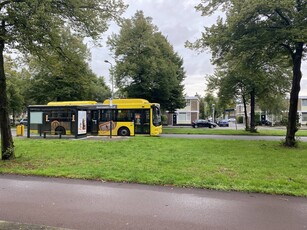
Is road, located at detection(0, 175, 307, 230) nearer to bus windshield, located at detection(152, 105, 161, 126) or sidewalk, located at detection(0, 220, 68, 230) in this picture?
sidewalk, located at detection(0, 220, 68, 230)

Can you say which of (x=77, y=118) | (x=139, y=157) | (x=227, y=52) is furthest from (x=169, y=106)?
(x=139, y=157)

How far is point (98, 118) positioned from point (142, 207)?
61.2 ft

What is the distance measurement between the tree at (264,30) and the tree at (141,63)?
1498cm

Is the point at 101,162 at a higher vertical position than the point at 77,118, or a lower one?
lower

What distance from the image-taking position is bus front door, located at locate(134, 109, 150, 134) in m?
22.4

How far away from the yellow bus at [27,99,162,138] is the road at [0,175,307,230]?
15.0 metres

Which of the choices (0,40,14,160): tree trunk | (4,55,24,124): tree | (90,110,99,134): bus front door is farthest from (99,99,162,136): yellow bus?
(4,55,24,124): tree

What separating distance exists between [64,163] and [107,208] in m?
4.96

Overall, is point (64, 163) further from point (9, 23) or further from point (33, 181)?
point (9, 23)

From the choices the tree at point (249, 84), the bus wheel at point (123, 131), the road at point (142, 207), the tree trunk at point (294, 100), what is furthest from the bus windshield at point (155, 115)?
the road at point (142, 207)

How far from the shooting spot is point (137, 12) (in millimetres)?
32812

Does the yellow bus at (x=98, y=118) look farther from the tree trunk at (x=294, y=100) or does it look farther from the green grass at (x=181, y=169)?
the tree trunk at (x=294, y=100)

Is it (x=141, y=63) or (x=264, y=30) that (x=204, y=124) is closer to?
(x=141, y=63)

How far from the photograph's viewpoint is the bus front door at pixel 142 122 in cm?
2239
